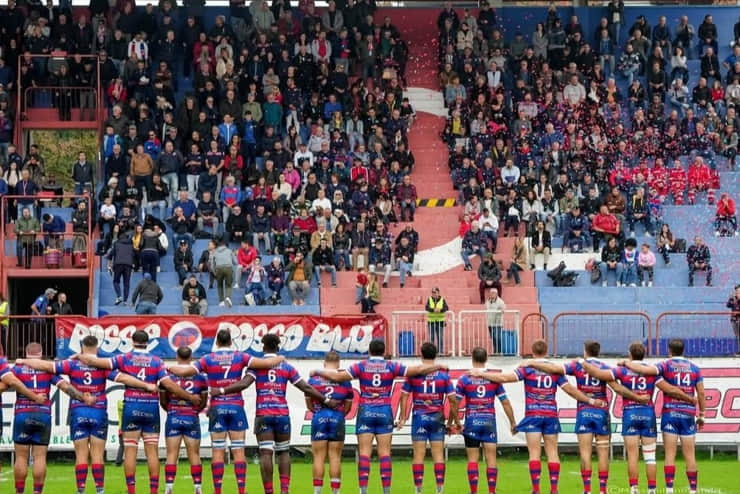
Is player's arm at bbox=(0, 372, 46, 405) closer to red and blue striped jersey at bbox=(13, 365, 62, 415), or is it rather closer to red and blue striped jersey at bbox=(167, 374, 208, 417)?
red and blue striped jersey at bbox=(13, 365, 62, 415)

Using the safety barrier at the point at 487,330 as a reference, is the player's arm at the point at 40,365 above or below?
above

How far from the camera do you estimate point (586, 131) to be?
43938 millimetres

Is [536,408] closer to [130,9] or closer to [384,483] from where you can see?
[384,483]

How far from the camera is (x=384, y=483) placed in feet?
79.4

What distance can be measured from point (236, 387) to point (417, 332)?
36.4ft

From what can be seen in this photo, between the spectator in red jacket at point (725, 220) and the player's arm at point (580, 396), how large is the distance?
18.4 meters

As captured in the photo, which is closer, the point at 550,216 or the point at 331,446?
the point at 331,446

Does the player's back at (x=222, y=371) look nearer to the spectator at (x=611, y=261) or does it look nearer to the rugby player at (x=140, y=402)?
the rugby player at (x=140, y=402)

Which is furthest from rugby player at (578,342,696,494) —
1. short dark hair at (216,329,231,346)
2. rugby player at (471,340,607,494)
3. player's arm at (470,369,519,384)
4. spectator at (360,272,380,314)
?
spectator at (360,272,380,314)

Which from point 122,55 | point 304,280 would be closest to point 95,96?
point 122,55

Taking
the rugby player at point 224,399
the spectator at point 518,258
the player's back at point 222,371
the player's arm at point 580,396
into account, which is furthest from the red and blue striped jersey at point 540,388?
the spectator at point 518,258

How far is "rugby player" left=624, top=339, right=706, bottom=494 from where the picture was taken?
24.4 metres

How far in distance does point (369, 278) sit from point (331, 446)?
13765 millimetres

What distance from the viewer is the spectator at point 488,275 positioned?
125 feet
